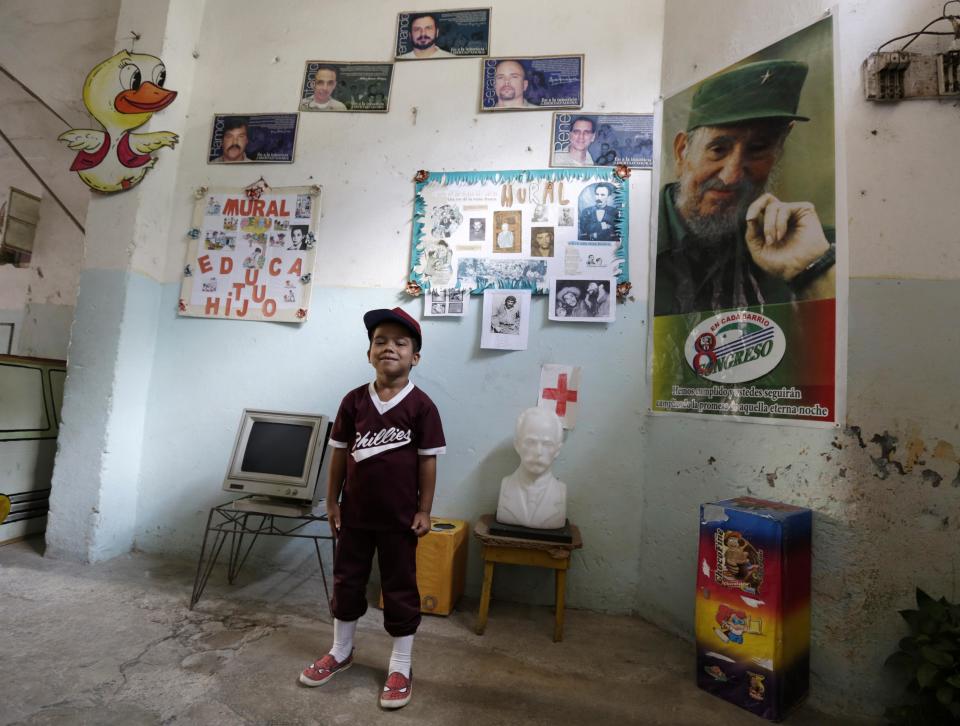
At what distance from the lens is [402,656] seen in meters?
1.71

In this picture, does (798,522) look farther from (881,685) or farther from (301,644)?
(301,644)

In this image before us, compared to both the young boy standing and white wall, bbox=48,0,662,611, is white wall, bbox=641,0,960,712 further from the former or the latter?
the young boy standing

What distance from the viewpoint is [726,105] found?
230 centimetres

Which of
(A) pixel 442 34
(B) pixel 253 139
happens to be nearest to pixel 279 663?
(B) pixel 253 139

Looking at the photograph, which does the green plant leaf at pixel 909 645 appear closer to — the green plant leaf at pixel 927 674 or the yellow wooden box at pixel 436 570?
the green plant leaf at pixel 927 674

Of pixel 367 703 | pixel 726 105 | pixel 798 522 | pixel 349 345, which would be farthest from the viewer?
pixel 349 345

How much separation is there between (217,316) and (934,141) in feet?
11.3

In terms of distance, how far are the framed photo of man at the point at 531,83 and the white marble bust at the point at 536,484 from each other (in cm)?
175

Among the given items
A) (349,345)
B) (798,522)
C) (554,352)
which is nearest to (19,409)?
(349,345)

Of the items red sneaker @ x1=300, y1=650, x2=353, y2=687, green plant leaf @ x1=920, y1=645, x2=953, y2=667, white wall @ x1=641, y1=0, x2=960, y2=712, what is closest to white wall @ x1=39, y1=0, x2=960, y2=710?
white wall @ x1=641, y1=0, x2=960, y2=712

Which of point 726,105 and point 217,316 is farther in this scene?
point 217,316

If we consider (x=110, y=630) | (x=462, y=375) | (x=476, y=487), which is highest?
(x=462, y=375)

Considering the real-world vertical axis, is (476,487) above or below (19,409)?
below

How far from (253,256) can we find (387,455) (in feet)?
6.01
